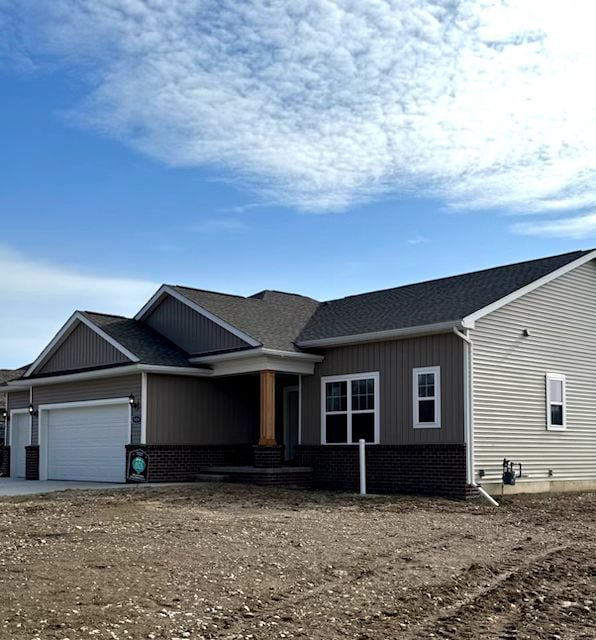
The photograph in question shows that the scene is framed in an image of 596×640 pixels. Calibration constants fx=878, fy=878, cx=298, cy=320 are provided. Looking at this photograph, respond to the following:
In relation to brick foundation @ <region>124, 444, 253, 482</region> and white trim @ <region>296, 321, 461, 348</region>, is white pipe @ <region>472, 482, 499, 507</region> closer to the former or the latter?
white trim @ <region>296, 321, 461, 348</region>

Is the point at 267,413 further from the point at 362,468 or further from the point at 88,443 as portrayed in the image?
the point at 88,443

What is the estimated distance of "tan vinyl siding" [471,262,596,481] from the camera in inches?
730

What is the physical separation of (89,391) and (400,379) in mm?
8999

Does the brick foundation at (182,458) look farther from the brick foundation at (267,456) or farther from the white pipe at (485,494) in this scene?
the white pipe at (485,494)

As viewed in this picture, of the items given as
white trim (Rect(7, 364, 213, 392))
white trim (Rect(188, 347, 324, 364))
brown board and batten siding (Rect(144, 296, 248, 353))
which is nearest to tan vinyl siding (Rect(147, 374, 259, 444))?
white trim (Rect(7, 364, 213, 392))

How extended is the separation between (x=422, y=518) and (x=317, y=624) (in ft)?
24.3

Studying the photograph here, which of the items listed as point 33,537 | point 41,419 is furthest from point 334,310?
point 33,537

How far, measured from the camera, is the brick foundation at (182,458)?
70.2ft

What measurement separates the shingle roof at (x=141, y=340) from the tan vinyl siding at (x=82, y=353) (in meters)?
0.31

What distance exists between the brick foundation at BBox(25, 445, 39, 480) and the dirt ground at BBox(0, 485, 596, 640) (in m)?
10.5

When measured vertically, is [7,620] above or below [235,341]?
below

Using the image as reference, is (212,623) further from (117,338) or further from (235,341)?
(117,338)

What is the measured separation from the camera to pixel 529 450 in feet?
64.3

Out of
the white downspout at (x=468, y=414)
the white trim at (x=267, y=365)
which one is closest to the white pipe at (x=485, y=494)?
the white downspout at (x=468, y=414)
